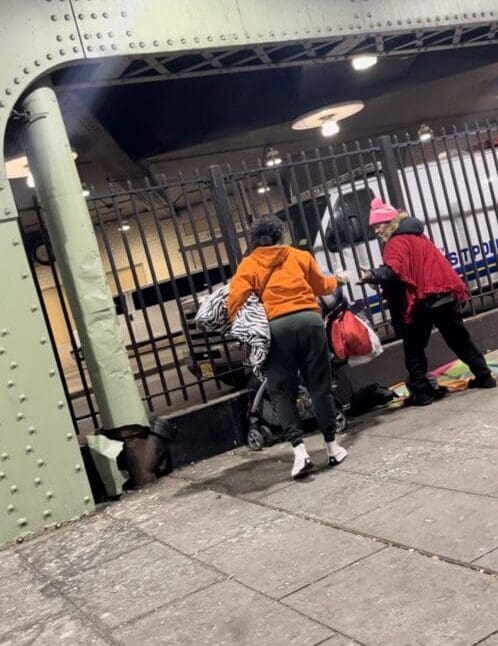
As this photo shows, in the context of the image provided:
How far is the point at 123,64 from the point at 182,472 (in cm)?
354

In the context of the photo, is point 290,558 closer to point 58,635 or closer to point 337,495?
point 337,495

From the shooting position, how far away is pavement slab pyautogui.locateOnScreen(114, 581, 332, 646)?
8.87ft

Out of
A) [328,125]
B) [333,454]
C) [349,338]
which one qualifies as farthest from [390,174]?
[328,125]

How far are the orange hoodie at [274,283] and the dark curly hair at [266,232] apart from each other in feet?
0.15

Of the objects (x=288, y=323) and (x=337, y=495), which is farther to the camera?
(x=288, y=323)

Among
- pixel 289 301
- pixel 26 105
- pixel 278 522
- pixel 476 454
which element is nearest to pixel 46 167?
pixel 26 105

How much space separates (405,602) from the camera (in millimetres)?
2746

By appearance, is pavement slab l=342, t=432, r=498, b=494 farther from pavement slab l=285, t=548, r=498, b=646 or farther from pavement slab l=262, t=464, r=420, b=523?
pavement slab l=285, t=548, r=498, b=646

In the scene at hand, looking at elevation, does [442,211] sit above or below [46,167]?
below

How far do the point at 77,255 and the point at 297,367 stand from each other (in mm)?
1993

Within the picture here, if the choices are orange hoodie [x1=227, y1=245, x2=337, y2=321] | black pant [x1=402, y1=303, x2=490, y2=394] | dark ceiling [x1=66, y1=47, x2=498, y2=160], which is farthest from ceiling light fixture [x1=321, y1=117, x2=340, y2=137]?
orange hoodie [x1=227, y1=245, x2=337, y2=321]

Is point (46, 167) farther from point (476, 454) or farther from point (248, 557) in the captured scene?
point (476, 454)

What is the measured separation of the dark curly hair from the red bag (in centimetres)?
125

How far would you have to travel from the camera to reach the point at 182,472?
574 cm
